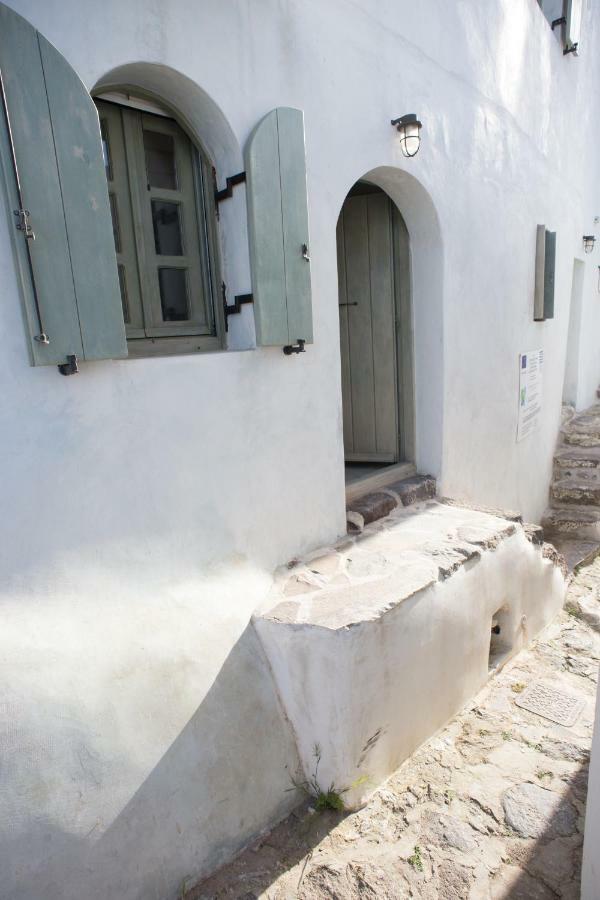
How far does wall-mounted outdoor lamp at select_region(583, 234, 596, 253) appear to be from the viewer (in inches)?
347

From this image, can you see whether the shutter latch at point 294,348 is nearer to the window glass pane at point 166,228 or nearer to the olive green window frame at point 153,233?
the olive green window frame at point 153,233

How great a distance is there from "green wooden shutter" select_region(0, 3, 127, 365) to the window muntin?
51 cm

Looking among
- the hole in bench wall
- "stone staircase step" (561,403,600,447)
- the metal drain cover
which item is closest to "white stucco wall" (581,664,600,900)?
the metal drain cover

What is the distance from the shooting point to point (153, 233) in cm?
286

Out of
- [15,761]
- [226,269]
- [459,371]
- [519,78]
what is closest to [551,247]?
[519,78]

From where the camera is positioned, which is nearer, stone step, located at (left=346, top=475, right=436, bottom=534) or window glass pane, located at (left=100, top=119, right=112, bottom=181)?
window glass pane, located at (left=100, top=119, right=112, bottom=181)

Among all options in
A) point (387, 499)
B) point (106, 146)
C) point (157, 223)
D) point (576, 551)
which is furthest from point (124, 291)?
point (576, 551)

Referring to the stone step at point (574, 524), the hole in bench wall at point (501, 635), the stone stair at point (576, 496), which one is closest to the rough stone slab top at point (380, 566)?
the hole in bench wall at point (501, 635)

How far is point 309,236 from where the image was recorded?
3193 millimetres

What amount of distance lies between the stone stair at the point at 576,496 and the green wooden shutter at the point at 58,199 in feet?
18.5

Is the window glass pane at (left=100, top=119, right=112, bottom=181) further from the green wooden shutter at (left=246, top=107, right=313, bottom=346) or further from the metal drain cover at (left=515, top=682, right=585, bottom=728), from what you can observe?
the metal drain cover at (left=515, top=682, right=585, bottom=728)

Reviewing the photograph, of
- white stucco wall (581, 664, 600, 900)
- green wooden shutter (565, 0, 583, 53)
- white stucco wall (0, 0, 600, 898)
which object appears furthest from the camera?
green wooden shutter (565, 0, 583, 53)

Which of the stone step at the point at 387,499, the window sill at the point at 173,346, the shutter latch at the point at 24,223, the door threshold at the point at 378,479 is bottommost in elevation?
the stone step at the point at 387,499

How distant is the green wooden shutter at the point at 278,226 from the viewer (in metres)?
2.82
